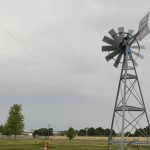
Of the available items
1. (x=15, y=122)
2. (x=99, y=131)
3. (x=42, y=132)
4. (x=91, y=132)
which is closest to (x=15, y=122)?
(x=15, y=122)

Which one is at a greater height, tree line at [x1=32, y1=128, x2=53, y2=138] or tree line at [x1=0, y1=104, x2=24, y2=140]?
tree line at [x1=32, y1=128, x2=53, y2=138]

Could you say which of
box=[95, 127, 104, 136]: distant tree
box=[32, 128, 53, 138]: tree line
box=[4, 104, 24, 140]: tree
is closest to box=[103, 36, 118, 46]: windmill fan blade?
box=[4, 104, 24, 140]: tree

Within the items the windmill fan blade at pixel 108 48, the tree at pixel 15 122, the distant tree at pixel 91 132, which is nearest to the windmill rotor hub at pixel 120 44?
the windmill fan blade at pixel 108 48

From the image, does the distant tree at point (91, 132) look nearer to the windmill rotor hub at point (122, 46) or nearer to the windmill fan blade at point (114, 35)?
the windmill rotor hub at point (122, 46)

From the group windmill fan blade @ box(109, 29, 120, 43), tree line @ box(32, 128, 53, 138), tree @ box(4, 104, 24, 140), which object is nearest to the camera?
windmill fan blade @ box(109, 29, 120, 43)

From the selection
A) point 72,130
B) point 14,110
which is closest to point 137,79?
point 14,110

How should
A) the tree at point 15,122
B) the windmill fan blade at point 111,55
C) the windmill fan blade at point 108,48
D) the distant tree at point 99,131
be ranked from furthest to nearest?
the distant tree at point 99,131 → the tree at point 15,122 → the windmill fan blade at point 111,55 → the windmill fan blade at point 108,48

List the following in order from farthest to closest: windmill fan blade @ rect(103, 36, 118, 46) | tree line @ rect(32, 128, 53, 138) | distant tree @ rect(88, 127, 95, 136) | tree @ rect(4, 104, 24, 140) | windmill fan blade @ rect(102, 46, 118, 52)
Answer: distant tree @ rect(88, 127, 95, 136) → tree line @ rect(32, 128, 53, 138) → tree @ rect(4, 104, 24, 140) → windmill fan blade @ rect(102, 46, 118, 52) → windmill fan blade @ rect(103, 36, 118, 46)

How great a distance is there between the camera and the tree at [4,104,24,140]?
7594cm

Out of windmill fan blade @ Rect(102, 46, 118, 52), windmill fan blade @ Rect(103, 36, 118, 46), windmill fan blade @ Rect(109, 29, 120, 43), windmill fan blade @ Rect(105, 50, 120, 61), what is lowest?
windmill fan blade @ Rect(105, 50, 120, 61)

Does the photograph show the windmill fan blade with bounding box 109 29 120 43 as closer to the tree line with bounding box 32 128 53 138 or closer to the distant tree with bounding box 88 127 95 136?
the tree line with bounding box 32 128 53 138

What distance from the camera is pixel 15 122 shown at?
2990 inches

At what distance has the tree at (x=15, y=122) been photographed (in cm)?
7594

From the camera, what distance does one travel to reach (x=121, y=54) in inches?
1069
